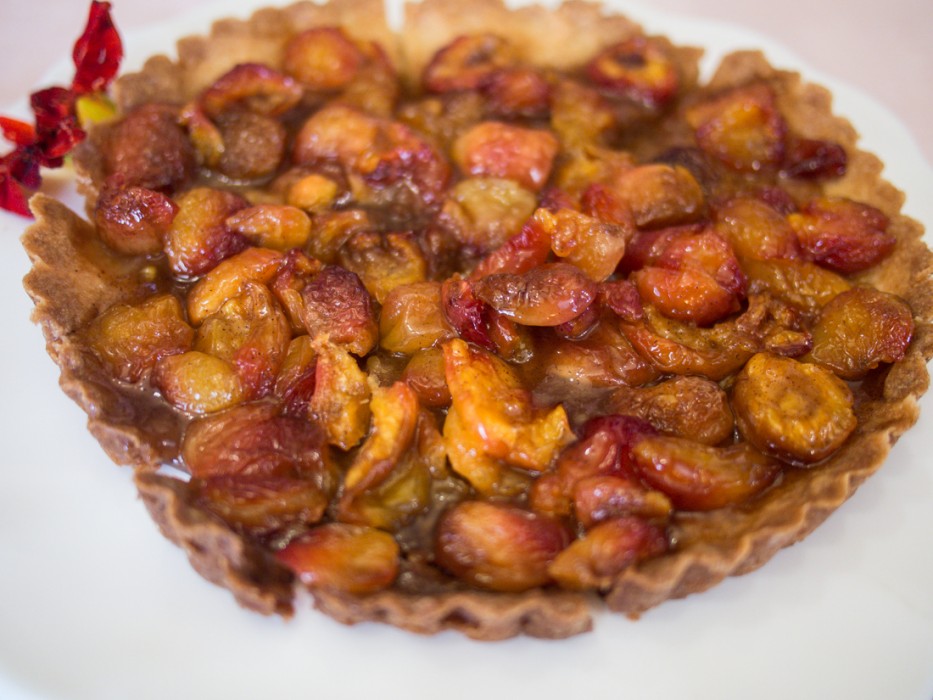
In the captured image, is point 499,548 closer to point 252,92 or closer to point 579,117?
point 579,117

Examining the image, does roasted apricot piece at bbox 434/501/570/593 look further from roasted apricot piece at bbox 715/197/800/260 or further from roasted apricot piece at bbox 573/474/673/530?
roasted apricot piece at bbox 715/197/800/260

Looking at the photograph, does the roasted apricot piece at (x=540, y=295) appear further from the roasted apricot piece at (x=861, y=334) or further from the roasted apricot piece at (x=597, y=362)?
the roasted apricot piece at (x=861, y=334)

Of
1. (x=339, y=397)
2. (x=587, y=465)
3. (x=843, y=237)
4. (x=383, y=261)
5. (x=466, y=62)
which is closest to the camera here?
(x=587, y=465)

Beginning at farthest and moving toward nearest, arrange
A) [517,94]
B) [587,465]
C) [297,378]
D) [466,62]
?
[466,62] < [517,94] < [297,378] < [587,465]

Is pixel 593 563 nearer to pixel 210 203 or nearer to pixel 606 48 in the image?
pixel 210 203

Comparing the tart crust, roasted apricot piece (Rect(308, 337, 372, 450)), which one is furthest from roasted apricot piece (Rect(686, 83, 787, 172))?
roasted apricot piece (Rect(308, 337, 372, 450))

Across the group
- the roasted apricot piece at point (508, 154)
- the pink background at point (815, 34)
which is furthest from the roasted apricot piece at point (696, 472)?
the pink background at point (815, 34)

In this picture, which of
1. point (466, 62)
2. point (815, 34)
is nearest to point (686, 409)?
point (466, 62)
